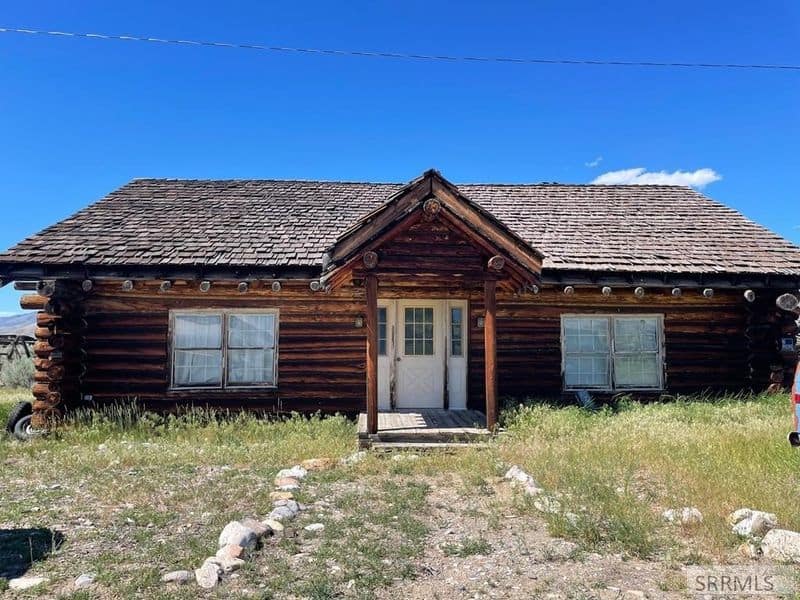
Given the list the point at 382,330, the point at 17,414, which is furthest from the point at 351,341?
the point at 17,414

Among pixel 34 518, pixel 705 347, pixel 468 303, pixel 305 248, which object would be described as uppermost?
pixel 305 248

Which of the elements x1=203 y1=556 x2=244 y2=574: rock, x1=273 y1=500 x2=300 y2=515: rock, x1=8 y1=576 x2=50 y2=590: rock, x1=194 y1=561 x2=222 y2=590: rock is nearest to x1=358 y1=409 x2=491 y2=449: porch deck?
x1=273 y1=500 x2=300 y2=515: rock

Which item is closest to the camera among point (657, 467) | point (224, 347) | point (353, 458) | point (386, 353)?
point (657, 467)

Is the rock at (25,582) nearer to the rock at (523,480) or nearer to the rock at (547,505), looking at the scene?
the rock at (547,505)

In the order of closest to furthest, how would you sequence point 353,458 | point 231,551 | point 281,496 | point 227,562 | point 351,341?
1. point 227,562
2. point 231,551
3. point 281,496
4. point 353,458
5. point 351,341

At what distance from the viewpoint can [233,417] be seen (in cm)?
1000

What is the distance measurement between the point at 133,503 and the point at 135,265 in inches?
212

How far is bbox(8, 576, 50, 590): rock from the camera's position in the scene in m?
3.78

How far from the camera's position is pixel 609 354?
1099 cm

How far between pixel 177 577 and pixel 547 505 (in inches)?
131

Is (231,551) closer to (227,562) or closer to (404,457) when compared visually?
Answer: (227,562)

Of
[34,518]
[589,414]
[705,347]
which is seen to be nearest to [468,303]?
[589,414]

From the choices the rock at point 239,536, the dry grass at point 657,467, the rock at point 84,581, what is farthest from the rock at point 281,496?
the dry grass at point 657,467

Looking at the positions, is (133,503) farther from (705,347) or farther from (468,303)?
(705,347)
